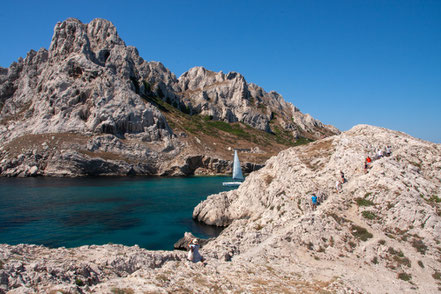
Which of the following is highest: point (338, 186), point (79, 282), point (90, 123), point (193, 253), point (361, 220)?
point (90, 123)

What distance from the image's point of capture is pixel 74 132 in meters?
98.6

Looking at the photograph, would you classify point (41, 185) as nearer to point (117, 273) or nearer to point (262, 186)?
point (262, 186)

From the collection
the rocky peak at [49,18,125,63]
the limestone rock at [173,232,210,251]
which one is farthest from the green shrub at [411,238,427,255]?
the rocky peak at [49,18,125,63]

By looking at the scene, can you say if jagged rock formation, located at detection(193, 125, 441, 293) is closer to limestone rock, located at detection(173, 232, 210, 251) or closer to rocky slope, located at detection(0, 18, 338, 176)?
limestone rock, located at detection(173, 232, 210, 251)

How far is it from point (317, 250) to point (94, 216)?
113ft

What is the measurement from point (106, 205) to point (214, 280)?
1627 inches

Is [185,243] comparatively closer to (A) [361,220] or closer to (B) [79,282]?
(A) [361,220]

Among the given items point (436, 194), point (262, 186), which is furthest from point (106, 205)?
point (436, 194)

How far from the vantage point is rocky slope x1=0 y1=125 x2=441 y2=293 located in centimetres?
1255

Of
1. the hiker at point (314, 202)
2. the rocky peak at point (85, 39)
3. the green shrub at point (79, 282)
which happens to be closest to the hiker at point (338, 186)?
the hiker at point (314, 202)

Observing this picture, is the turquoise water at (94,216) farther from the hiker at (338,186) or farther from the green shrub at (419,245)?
the green shrub at (419,245)

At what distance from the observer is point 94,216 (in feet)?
137

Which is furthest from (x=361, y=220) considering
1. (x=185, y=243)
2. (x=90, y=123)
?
(x=90, y=123)

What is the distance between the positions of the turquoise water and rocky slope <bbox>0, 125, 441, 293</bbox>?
11.1 meters
